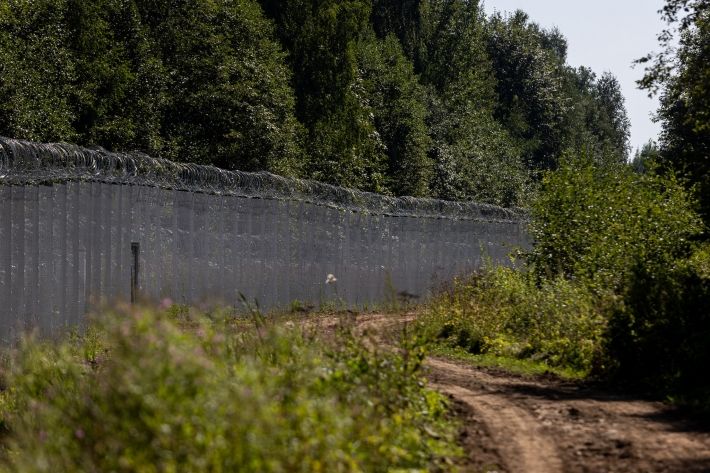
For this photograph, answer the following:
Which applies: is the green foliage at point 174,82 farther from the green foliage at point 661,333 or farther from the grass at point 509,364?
the green foliage at point 661,333

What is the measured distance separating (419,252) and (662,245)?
12177mm

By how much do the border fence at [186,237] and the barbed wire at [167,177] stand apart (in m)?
0.03

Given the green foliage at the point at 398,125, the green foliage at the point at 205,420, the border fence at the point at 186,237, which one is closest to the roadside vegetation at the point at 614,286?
the border fence at the point at 186,237

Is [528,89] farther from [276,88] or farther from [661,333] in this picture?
[661,333]

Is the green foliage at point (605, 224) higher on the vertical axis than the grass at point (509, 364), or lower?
higher

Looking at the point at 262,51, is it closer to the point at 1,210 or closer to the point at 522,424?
the point at 1,210

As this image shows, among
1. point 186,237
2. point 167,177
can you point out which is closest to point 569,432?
point 167,177

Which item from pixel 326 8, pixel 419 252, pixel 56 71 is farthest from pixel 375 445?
pixel 326 8

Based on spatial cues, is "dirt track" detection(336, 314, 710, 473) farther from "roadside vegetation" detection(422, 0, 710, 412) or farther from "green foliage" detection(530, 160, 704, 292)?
"green foliage" detection(530, 160, 704, 292)

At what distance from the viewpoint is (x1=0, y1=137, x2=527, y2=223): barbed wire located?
49.8 ft

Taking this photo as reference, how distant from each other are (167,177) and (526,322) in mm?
6137

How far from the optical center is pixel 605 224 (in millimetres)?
21656

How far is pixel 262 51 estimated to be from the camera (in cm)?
4278

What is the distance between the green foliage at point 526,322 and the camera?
1576 centimetres
